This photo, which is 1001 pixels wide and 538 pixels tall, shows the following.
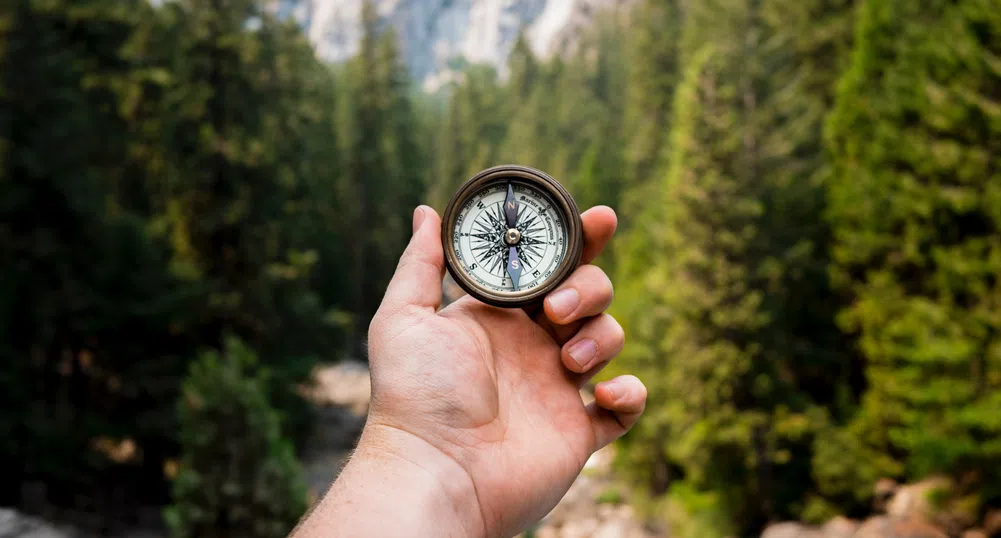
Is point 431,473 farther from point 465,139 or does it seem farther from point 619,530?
point 465,139

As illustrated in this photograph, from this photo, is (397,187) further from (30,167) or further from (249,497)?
(249,497)

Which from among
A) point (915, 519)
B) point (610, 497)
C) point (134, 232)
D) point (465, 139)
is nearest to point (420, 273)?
point (915, 519)

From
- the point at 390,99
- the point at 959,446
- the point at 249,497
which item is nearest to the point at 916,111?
the point at 959,446

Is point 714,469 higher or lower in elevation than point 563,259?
higher

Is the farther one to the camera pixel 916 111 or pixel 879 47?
pixel 879 47

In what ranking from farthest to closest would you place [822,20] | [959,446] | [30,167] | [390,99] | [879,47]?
[390,99], [822,20], [879,47], [30,167], [959,446]

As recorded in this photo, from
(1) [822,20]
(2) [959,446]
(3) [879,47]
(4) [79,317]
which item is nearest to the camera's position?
(2) [959,446]
